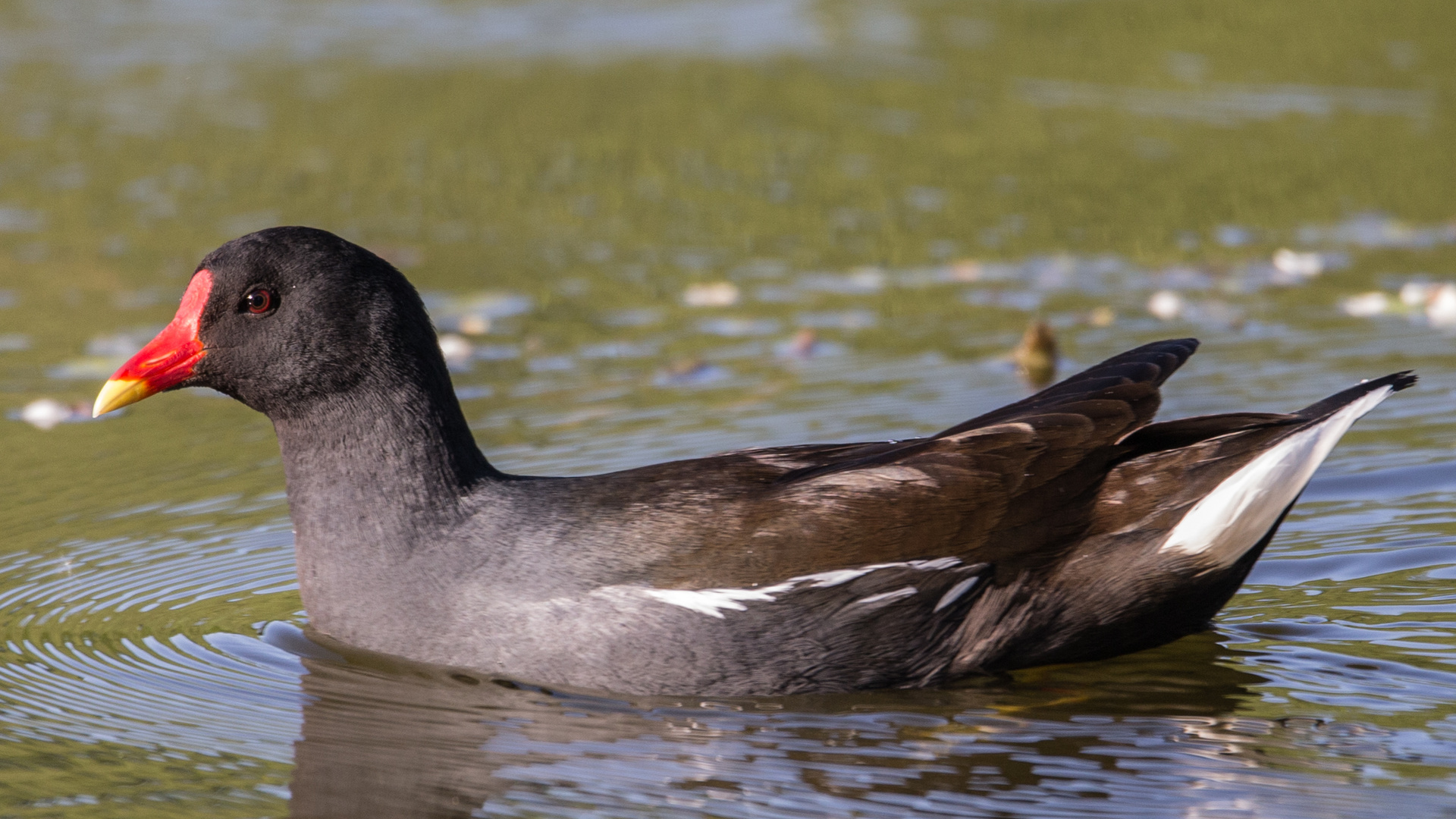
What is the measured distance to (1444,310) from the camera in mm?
8070

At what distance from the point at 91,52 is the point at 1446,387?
976 centimetres

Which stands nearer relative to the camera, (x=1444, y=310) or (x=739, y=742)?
(x=739, y=742)

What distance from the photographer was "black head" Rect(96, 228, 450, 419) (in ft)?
16.6

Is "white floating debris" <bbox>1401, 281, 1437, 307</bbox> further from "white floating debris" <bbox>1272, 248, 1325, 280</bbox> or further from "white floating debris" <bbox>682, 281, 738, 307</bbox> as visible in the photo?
"white floating debris" <bbox>682, 281, 738, 307</bbox>

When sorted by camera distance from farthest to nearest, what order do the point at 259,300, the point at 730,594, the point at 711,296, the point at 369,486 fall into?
the point at 711,296 < the point at 259,300 < the point at 369,486 < the point at 730,594

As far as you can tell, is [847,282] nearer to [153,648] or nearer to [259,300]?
[259,300]

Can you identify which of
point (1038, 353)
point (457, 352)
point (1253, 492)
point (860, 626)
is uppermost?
point (457, 352)

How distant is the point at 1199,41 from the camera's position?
1382cm

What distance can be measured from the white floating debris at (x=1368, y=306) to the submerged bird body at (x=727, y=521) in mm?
3444

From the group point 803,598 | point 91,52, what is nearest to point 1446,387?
point 803,598

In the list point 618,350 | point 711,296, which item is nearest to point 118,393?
point 618,350

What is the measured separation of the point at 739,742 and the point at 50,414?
3.88 m

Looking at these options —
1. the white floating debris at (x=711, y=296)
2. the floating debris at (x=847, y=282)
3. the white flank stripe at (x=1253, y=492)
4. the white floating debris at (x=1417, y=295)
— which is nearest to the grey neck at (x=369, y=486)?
the white flank stripe at (x=1253, y=492)

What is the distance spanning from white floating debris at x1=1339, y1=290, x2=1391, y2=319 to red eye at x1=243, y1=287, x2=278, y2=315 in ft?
16.8
